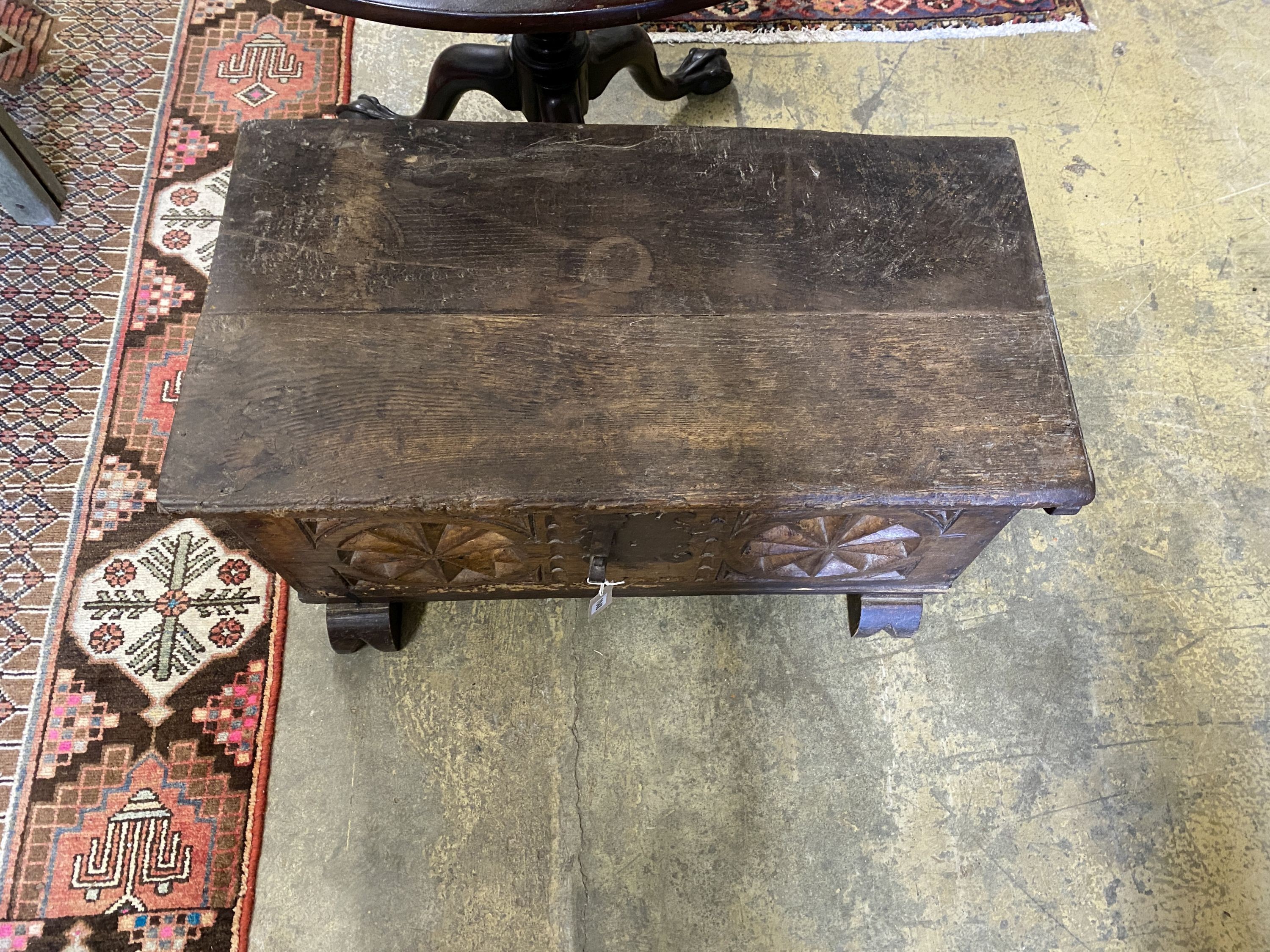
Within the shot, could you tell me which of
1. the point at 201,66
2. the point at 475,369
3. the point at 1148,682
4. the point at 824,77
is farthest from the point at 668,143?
the point at 201,66

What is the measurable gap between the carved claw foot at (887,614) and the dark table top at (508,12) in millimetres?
1010

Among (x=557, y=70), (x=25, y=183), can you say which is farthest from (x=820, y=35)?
(x=25, y=183)

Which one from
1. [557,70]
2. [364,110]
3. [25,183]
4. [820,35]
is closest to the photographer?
[557,70]

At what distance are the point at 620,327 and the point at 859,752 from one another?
911 mm

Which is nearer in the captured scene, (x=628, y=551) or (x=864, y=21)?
(x=628, y=551)

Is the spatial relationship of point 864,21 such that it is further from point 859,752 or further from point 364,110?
point 859,752

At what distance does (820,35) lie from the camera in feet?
7.11

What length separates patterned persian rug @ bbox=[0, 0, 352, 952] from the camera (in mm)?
1368

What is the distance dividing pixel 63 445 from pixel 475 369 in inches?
43.4

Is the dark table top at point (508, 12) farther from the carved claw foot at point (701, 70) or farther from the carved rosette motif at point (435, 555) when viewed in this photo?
the carved claw foot at point (701, 70)

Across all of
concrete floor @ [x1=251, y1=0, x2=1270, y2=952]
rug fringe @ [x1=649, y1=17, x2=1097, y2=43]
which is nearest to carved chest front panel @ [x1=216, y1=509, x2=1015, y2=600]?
concrete floor @ [x1=251, y1=0, x2=1270, y2=952]

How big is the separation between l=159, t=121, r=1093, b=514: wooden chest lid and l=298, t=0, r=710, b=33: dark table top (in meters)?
0.26

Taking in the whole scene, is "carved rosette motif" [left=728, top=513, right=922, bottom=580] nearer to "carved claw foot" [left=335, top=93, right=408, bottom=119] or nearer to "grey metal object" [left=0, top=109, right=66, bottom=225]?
"carved claw foot" [left=335, top=93, right=408, bottom=119]

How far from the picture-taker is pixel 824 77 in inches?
83.5
